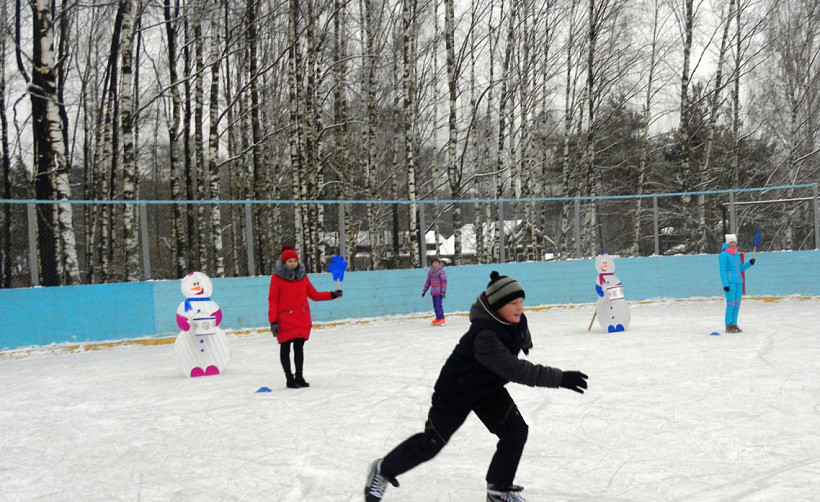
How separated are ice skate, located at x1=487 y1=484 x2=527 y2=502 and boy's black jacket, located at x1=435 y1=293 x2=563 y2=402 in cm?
49

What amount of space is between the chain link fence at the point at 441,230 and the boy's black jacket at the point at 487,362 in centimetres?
1042

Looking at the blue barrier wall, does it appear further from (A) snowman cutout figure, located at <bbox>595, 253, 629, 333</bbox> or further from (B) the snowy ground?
(A) snowman cutout figure, located at <bbox>595, 253, 629, 333</bbox>

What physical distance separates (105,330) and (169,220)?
176 inches

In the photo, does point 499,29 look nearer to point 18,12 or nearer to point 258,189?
point 258,189

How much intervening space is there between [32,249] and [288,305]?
19.2 feet

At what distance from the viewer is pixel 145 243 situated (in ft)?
41.0

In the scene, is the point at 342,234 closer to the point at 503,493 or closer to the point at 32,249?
the point at 32,249

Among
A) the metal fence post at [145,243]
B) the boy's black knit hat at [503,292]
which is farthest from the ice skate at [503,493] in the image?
the metal fence post at [145,243]

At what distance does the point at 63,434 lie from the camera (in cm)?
586

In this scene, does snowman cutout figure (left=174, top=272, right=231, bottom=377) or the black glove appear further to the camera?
snowman cutout figure (left=174, top=272, right=231, bottom=377)

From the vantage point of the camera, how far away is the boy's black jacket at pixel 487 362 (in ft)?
11.0

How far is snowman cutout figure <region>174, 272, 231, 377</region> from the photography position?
27.4ft

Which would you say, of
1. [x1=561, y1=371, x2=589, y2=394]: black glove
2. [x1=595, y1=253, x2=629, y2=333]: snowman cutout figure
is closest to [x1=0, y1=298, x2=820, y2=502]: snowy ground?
[x1=561, y1=371, x2=589, y2=394]: black glove

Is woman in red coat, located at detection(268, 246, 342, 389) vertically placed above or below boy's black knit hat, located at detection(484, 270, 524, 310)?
below
